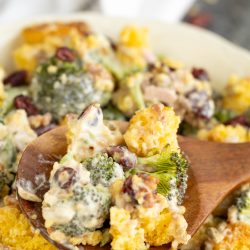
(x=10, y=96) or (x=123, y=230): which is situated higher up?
(x=123, y=230)

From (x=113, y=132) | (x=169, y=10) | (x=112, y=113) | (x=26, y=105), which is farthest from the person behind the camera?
(x=169, y=10)

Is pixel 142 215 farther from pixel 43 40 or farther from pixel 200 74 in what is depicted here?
pixel 43 40

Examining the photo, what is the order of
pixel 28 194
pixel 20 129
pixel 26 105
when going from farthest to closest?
pixel 26 105, pixel 20 129, pixel 28 194

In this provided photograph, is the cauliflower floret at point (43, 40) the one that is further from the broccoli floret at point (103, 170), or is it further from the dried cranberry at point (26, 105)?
the broccoli floret at point (103, 170)

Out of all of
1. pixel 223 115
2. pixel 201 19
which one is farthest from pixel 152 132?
pixel 201 19

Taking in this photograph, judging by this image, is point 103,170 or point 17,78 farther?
point 17,78

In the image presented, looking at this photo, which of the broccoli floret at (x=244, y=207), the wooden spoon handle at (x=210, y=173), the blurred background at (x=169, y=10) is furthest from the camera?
the blurred background at (x=169, y=10)

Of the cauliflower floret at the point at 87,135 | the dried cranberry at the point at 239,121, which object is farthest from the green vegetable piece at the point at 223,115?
the cauliflower floret at the point at 87,135
